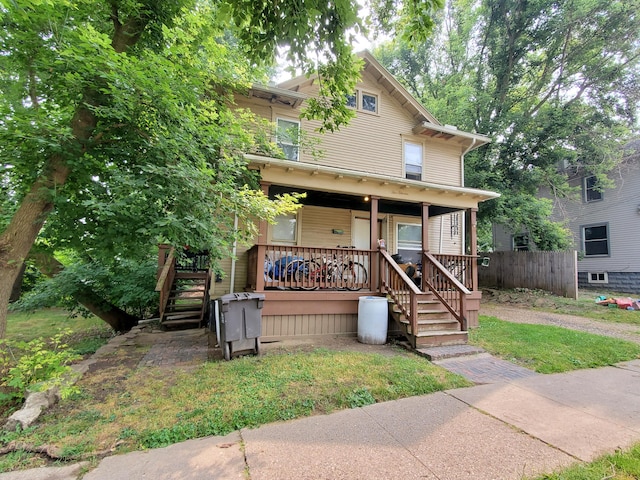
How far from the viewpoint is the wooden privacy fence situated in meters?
11.9

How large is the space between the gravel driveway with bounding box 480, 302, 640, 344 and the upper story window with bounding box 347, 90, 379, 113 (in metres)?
7.65

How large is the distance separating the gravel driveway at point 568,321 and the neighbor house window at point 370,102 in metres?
7.61

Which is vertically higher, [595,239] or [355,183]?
[355,183]

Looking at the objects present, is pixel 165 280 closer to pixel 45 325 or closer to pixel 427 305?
pixel 45 325

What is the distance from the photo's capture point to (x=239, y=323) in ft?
16.0

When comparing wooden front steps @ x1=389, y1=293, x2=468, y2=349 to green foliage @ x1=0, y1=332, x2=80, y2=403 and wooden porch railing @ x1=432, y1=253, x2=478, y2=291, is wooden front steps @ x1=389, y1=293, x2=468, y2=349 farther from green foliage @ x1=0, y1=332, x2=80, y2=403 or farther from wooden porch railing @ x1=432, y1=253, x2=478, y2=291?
green foliage @ x1=0, y1=332, x2=80, y2=403

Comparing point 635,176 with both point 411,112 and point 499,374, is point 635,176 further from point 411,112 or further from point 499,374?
point 499,374

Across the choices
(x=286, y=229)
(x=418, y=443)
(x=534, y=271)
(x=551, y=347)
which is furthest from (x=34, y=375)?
(x=534, y=271)

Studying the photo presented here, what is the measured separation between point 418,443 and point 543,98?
17.8 meters

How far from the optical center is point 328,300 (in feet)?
21.4

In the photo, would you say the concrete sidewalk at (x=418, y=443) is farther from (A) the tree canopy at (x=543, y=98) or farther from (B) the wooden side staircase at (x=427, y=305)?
(A) the tree canopy at (x=543, y=98)

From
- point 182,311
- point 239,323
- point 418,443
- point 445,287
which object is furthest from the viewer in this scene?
point 182,311

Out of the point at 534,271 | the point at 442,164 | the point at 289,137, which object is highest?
the point at 442,164

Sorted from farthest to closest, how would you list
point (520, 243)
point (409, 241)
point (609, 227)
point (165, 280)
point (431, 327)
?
point (520, 243) < point (609, 227) < point (409, 241) < point (165, 280) < point (431, 327)
